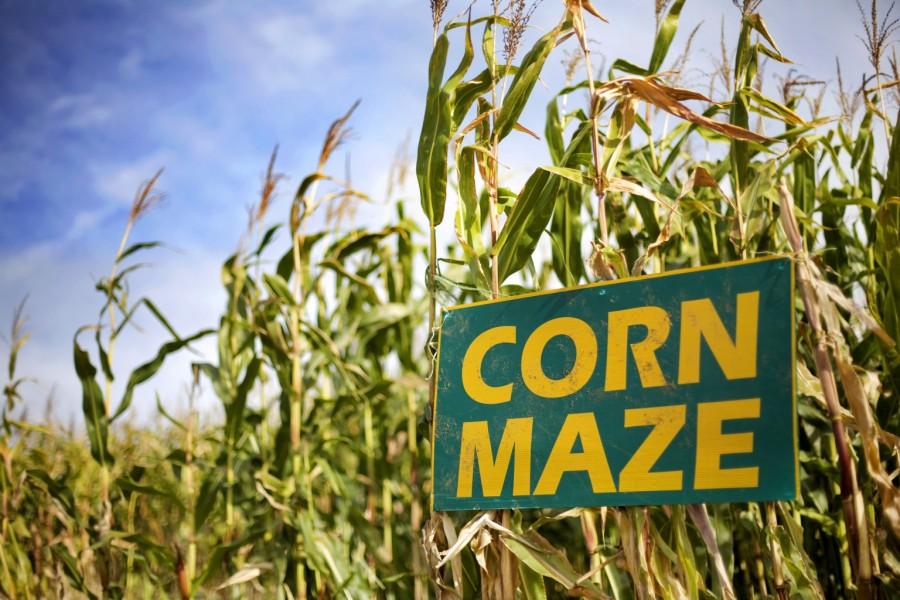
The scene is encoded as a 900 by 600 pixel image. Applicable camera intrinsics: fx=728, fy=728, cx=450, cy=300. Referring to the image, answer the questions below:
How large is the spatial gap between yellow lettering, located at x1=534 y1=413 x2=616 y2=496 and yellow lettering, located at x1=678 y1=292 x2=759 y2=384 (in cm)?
20

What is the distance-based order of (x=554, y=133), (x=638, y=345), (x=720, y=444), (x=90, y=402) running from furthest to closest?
(x=90, y=402) → (x=554, y=133) → (x=638, y=345) → (x=720, y=444)

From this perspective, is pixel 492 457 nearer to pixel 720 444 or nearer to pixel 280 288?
pixel 720 444

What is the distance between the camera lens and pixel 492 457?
1.55 metres

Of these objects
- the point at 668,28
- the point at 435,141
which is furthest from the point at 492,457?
the point at 668,28

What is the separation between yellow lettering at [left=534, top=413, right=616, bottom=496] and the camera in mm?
1424

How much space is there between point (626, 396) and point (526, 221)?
549 millimetres

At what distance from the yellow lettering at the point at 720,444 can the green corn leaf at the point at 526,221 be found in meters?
0.64

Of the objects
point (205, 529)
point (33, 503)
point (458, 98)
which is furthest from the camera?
point (205, 529)

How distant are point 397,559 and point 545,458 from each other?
1.56 metres

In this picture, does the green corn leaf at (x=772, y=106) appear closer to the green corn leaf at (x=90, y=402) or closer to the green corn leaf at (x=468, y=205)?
the green corn leaf at (x=468, y=205)

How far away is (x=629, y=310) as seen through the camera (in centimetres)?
147

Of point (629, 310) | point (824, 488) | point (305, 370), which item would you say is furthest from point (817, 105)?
point (305, 370)

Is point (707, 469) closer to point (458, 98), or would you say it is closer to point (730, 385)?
point (730, 385)

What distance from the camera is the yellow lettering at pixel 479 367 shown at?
5.18 feet
